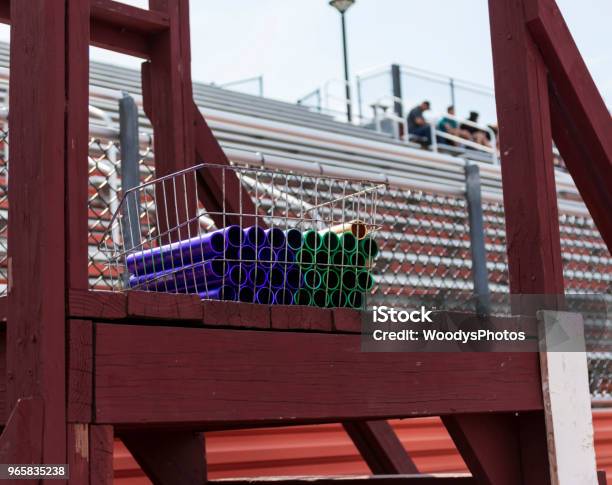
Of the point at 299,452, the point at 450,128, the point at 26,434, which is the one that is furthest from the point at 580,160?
the point at 450,128

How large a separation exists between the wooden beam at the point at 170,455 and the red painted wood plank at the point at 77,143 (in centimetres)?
148

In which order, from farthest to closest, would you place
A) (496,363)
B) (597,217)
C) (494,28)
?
(597,217)
(494,28)
(496,363)

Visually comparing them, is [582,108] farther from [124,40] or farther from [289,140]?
[289,140]

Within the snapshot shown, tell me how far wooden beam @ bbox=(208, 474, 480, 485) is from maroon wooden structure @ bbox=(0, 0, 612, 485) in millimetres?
25

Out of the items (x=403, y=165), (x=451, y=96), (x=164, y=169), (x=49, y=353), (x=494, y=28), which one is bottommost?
(x=49, y=353)

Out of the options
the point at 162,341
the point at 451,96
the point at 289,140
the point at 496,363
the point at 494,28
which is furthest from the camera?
the point at 451,96

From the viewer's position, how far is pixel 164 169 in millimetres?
3598

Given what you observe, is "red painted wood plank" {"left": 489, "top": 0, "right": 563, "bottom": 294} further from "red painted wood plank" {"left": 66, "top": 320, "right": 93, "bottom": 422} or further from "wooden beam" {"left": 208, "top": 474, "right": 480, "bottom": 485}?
"red painted wood plank" {"left": 66, "top": 320, "right": 93, "bottom": 422}

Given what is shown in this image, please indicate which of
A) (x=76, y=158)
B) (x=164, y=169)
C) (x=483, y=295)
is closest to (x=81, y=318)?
(x=76, y=158)

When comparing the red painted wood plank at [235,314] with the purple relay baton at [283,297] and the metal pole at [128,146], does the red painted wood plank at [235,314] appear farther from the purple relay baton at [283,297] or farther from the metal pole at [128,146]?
the metal pole at [128,146]

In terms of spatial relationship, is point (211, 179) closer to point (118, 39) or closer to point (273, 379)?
point (118, 39)

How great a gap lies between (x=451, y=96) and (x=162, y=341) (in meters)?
11.2

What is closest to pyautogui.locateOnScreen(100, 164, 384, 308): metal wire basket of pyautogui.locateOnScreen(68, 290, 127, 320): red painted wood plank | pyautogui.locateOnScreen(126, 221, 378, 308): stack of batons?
pyautogui.locateOnScreen(126, 221, 378, 308): stack of batons

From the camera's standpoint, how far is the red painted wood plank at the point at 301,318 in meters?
2.43
